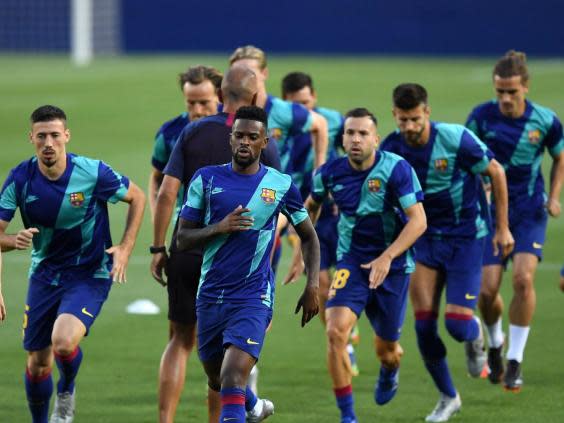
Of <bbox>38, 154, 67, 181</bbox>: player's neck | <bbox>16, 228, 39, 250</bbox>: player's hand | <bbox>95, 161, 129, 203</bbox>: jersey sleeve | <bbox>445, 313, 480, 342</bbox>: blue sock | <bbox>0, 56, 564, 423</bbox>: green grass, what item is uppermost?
<bbox>38, 154, 67, 181</bbox>: player's neck

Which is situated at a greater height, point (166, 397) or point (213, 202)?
point (213, 202)

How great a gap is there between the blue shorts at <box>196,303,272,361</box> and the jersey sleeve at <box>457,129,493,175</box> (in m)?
2.32

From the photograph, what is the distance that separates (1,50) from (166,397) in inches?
1511

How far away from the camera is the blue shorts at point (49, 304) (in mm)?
8047

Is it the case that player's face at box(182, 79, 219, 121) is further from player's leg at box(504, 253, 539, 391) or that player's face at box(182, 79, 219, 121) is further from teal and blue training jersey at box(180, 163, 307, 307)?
player's leg at box(504, 253, 539, 391)

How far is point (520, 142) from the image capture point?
9.91m

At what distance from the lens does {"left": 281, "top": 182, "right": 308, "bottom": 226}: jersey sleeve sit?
23.5 feet

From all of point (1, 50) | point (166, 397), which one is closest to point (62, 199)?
point (166, 397)

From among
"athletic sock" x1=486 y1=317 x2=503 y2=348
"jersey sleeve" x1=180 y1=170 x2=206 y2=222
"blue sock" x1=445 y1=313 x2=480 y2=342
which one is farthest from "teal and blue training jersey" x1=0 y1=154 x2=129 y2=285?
"athletic sock" x1=486 y1=317 x2=503 y2=348

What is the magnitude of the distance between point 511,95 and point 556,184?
793 mm

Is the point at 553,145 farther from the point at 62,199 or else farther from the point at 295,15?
the point at 295,15

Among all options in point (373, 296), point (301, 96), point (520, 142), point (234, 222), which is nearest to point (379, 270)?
point (373, 296)

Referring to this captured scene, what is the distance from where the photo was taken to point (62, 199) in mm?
8039

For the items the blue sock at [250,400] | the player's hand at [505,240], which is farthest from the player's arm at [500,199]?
the blue sock at [250,400]
